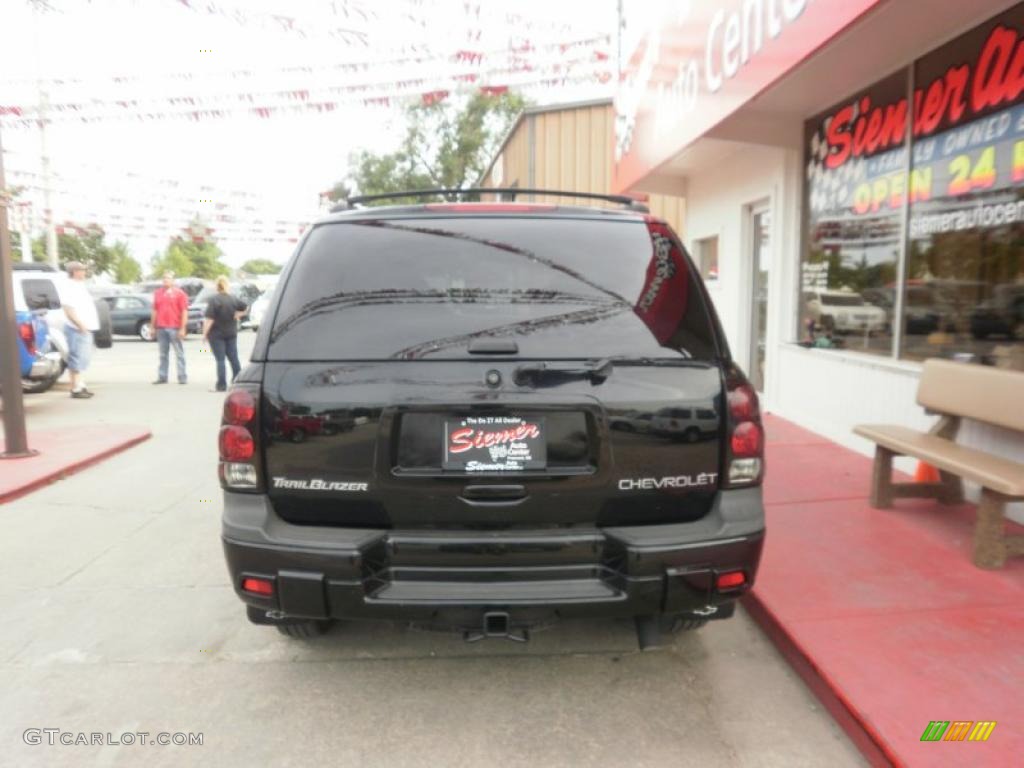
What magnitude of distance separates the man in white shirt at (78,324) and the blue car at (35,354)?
267mm

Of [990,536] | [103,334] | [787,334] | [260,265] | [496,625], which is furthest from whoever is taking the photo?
[260,265]

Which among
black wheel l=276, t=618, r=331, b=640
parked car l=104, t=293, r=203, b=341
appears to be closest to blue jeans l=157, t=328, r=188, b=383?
black wheel l=276, t=618, r=331, b=640

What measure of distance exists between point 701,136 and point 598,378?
5.04 metres

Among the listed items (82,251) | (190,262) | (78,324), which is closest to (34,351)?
(78,324)

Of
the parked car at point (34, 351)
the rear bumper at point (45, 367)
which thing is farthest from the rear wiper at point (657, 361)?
the rear bumper at point (45, 367)

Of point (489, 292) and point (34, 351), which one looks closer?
point (489, 292)

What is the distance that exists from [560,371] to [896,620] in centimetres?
203

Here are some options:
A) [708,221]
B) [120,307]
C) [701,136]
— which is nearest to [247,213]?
[120,307]

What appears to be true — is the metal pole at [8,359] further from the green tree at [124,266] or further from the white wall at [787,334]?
the green tree at [124,266]

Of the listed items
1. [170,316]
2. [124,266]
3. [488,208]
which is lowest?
[170,316]

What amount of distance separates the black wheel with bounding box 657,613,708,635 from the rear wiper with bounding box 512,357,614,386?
99 cm

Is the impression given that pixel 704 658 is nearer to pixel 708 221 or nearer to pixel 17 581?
pixel 17 581

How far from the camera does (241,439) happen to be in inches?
105

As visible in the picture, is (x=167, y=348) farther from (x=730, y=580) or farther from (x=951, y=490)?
(x=730, y=580)
